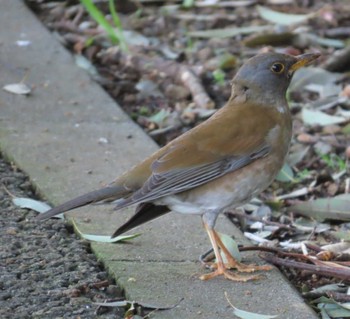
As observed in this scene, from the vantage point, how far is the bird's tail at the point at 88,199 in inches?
188

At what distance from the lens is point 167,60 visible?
319 inches

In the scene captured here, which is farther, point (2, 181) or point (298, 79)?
point (298, 79)

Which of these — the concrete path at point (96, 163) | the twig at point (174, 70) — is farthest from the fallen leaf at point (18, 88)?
the twig at point (174, 70)

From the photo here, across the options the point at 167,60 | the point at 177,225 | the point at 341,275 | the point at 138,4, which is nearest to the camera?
the point at 341,275

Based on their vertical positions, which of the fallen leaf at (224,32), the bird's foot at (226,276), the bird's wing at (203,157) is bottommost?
the fallen leaf at (224,32)

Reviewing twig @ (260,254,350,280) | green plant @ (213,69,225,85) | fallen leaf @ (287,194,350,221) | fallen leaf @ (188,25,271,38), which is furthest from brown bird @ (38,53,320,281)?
fallen leaf @ (188,25,271,38)

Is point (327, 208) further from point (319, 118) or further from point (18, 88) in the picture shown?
point (18, 88)

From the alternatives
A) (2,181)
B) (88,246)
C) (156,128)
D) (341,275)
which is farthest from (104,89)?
(341,275)

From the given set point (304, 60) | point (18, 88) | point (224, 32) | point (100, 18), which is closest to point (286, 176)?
point (304, 60)

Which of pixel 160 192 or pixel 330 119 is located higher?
pixel 160 192

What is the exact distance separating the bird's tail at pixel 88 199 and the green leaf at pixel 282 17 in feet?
13.4

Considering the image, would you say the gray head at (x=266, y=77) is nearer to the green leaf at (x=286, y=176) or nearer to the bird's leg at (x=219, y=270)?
the bird's leg at (x=219, y=270)

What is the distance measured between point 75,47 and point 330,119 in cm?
237

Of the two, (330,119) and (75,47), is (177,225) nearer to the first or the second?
(330,119)
